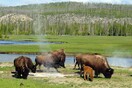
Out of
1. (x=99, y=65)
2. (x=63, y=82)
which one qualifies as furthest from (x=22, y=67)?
(x=99, y=65)

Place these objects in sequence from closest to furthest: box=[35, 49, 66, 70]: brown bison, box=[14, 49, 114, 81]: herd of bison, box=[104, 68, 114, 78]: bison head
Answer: box=[14, 49, 114, 81]: herd of bison → box=[104, 68, 114, 78]: bison head → box=[35, 49, 66, 70]: brown bison

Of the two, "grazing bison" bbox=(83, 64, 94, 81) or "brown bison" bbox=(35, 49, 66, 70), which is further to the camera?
"brown bison" bbox=(35, 49, 66, 70)

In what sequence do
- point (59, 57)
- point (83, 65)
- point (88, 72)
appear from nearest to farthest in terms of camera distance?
point (88, 72)
point (83, 65)
point (59, 57)

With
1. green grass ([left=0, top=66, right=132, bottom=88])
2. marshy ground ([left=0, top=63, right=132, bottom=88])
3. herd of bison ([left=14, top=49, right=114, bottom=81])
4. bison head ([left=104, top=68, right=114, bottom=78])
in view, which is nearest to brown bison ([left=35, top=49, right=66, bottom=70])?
herd of bison ([left=14, top=49, right=114, bottom=81])

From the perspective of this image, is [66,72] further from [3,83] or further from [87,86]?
[3,83]

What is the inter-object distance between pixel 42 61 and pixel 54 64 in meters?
1.20

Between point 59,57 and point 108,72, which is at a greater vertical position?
point 59,57

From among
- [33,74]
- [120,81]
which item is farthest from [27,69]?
[120,81]

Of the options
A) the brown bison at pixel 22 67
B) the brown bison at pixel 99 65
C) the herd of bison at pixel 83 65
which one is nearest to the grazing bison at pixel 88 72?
the herd of bison at pixel 83 65

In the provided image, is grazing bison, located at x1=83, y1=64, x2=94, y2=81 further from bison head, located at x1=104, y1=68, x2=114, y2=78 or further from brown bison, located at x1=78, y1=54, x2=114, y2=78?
bison head, located at x1=104, y1=68, x2=114, y2=78

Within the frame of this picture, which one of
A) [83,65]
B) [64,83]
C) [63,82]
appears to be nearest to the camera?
[64,83]

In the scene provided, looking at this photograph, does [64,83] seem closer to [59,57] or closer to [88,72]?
[88,72]

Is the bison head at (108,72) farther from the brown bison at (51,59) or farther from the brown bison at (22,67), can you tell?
the brown bison at (22,67)

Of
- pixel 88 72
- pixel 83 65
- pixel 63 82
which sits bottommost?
pixel 63 82
